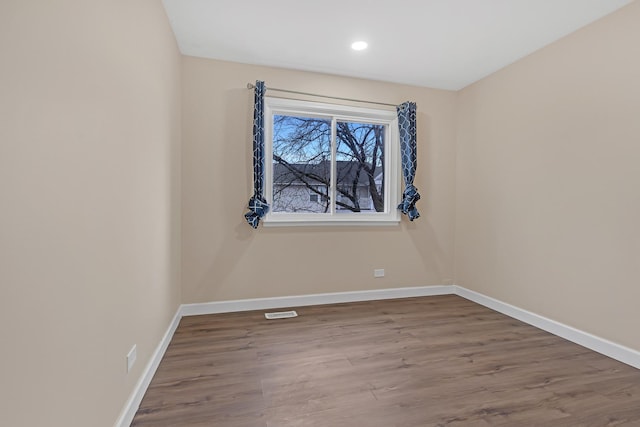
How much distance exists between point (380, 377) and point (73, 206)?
192cm

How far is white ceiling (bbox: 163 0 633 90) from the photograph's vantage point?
2209 millimetres

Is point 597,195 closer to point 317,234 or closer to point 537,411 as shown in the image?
point 537,411

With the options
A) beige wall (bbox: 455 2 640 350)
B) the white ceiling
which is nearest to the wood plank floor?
beige wall (bbox: 455 2 640 350)

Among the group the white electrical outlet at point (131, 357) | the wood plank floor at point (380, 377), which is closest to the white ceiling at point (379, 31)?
the white electrical outlet at point (131, 357)

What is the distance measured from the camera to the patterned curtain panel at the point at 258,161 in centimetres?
298

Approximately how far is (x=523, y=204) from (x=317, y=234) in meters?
2.15

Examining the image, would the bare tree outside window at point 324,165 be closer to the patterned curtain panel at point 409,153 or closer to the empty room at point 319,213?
the empty room at point 319,213

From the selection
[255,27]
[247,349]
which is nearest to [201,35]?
[255,27]

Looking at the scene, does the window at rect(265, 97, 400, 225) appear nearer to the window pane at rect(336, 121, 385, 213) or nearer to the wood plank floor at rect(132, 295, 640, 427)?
the window pane at rect(336, 121, 385, 213)

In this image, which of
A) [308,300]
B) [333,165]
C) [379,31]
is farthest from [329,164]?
[308,300]

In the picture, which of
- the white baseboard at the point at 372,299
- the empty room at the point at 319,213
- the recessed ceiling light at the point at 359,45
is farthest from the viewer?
the recessed ceiling light at the point at 359,45

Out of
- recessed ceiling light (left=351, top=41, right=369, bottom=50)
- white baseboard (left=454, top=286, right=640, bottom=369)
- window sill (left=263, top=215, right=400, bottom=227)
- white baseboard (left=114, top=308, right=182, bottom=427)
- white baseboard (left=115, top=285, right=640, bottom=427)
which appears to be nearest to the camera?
white baseboard (left=114, top=308, right=182, bottom=427)

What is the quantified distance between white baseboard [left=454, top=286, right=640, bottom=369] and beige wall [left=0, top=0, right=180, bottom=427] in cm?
330

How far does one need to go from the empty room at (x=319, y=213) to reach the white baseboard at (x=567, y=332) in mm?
16
